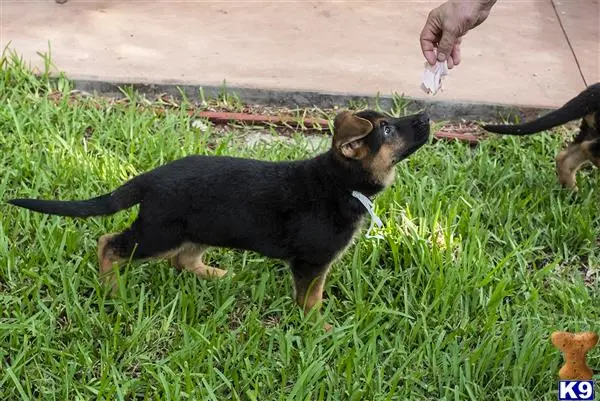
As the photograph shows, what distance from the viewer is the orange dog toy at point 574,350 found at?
340 cm

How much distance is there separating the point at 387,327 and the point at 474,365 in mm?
456

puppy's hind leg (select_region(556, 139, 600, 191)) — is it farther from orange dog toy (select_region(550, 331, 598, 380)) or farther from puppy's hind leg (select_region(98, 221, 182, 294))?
puppy's hind leg (select_region(98, 221, 182, 294))

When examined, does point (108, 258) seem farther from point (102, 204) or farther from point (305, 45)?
point (305, 45)

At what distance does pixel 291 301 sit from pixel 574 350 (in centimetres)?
140

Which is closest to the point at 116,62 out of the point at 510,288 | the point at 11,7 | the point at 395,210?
the point at 11,7

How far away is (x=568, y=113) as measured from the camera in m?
4.91

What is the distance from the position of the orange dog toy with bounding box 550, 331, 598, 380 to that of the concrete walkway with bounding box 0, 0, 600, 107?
2.81 metres

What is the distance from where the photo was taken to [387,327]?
13.0 feet

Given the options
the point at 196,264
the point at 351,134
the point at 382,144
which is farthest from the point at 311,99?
the point at 351,134

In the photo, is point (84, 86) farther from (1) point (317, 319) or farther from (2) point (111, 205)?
(1) point (317, 319)

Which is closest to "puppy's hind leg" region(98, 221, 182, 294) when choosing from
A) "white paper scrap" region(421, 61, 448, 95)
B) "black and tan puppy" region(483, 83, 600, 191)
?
"white paper scrap" region(421, 61, 448, 95)

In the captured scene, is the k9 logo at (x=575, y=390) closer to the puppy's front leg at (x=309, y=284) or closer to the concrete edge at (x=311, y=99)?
the puppy's front leg at (x=309, y=284)

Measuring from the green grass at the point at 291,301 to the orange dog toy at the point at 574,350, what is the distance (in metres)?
0.20

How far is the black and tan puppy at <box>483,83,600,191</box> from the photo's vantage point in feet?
16.0
